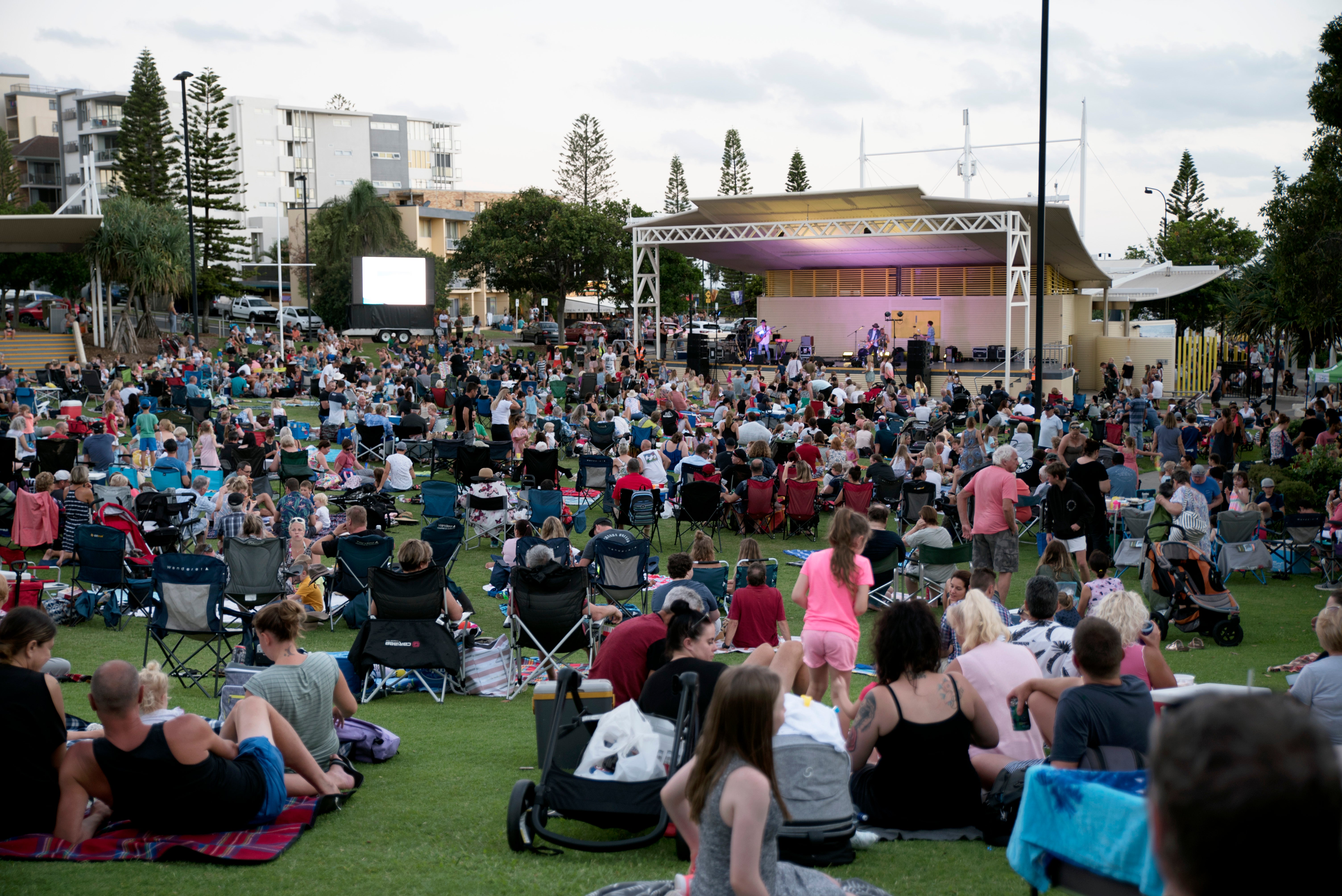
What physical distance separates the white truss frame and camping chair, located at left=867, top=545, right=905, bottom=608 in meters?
16.9

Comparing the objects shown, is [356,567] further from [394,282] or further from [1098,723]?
[394,282]

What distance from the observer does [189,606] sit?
23.6ft

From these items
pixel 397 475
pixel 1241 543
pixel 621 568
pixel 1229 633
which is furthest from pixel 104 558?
pixel 1241 543

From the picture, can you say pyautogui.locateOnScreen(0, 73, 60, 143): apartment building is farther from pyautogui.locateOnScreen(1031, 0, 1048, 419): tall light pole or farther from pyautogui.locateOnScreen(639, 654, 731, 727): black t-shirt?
pyautogui.locateOnScreen(639, 654, 731, 727): black t-shirt

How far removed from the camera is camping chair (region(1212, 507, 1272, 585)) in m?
10.6

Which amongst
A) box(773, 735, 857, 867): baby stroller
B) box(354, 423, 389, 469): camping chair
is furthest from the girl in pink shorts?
box(354, 423, 389, 469): camping chair

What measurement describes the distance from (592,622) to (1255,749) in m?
6.33

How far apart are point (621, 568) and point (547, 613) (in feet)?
4.68

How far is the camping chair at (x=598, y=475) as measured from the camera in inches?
537

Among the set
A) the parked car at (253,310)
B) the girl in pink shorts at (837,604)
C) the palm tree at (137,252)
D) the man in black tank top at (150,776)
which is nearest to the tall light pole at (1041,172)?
Answer: the girl in pink shorts at (837,604)

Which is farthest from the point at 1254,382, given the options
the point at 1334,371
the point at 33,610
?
the point at 33,610

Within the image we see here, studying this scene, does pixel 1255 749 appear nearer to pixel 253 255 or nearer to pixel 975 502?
pixel 975 502

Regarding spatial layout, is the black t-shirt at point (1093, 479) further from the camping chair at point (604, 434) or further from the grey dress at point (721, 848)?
the camping chair at point (604, 434)

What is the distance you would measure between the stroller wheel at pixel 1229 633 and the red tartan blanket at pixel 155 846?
23.8 feet
